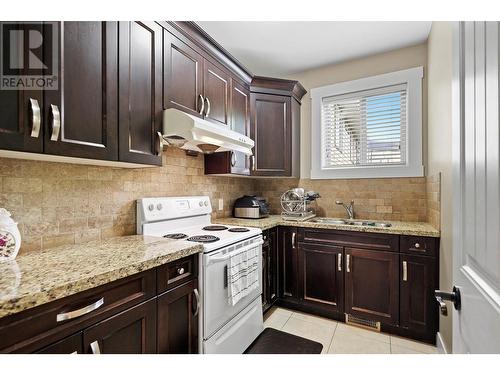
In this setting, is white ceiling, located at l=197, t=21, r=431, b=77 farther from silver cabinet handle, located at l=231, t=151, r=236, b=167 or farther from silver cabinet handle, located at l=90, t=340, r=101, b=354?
silver cabinet handle, located at l=90, t=340, r=101, b=354

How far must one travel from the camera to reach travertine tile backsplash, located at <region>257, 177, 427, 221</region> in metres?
2.52

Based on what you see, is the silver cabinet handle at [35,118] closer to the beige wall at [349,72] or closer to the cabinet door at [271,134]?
the cabinet door at [271,134]

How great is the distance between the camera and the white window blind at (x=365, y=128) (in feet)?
8.73

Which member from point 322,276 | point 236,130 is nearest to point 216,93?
point 236,130

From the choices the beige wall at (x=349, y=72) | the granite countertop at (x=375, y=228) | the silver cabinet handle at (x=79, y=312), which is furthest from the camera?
the beige wall at (x=349, y=72)

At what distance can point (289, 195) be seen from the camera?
287cm

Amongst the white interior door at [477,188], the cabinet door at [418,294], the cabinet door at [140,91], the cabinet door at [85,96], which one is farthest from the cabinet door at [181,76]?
the cabinet door at [418,294]

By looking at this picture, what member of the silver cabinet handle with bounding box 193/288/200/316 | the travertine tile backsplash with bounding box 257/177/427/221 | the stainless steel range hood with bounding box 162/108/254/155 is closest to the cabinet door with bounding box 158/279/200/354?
the silver cabinet handle with bounding box 193/288/200/316

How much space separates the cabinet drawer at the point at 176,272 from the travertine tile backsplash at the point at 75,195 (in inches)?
24.5

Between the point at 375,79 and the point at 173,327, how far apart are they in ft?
9.61

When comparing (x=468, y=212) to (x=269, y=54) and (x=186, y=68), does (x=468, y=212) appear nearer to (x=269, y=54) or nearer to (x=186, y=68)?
(x=186, y=68)

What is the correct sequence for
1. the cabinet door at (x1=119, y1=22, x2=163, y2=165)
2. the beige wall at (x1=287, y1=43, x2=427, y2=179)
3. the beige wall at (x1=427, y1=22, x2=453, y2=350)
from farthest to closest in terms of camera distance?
the beige wall at (x1=287, y1=43, x2=427, y2=179)
the beige wall at (x1=427, y1=22, x2=453, y2=350)
the cabinet door at (x1=119, y1=22, x2=163, y2=165)

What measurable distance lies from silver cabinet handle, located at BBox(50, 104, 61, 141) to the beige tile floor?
2.11m
